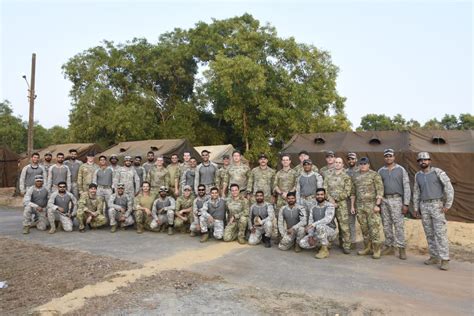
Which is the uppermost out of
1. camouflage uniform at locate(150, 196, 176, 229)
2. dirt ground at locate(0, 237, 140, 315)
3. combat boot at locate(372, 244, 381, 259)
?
camouflage uniform at locate(150, 196, 176, 229)

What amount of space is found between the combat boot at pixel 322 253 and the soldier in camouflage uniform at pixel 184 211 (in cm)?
310

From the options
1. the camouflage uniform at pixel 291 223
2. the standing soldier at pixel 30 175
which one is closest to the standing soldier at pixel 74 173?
the standing soldier at pixel 30 175

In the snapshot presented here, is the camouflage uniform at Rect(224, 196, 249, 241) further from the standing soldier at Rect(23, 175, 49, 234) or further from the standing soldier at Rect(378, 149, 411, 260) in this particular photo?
the standing soldier at Rect(23, 175, 49, 234)

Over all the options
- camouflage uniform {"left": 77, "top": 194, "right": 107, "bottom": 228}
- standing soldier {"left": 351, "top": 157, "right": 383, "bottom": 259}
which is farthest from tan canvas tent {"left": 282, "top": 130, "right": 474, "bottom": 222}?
camouflage uniform {"left": 77, "top": 194, "right": 107, "bottom": 228}

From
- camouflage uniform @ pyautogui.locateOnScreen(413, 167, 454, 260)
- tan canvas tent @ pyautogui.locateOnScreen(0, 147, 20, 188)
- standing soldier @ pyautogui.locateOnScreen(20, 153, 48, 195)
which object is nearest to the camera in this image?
camouflage uniform @ pyautogui.locateOnScreen(413, 167, 454, 260)

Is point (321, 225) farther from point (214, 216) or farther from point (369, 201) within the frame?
point (214, 216)

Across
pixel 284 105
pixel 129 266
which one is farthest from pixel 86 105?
pixel 129 266

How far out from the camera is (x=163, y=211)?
8.27 meters

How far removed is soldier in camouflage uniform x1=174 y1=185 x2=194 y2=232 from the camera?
26.8ft

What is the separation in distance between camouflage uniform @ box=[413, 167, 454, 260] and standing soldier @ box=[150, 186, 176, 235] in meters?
4.98

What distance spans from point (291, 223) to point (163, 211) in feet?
10.2

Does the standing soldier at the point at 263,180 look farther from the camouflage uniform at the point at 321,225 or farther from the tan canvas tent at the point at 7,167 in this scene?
the tan canvas tent at the point at 7,167

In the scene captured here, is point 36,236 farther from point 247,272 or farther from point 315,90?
point 315,90

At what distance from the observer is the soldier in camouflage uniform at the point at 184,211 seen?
26.8 ft
